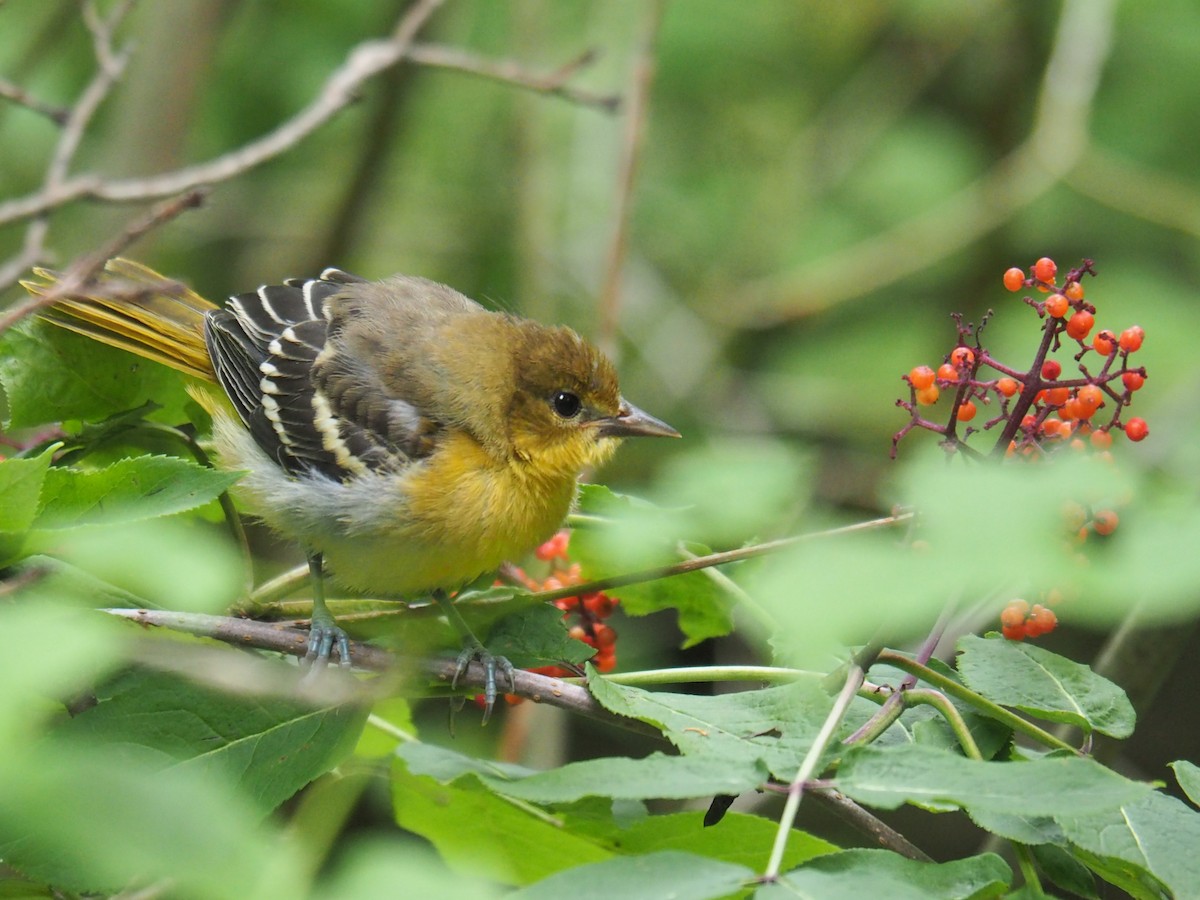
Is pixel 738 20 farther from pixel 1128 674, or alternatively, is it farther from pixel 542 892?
pixel 542 892

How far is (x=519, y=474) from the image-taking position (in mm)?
3129

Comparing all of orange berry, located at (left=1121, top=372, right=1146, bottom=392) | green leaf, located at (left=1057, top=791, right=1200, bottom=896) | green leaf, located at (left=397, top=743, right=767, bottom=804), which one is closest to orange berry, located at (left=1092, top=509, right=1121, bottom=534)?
orange berry, located at (left=1121, top=372, right=1146, bottom=392)

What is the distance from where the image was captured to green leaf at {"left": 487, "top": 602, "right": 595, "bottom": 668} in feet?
6.51

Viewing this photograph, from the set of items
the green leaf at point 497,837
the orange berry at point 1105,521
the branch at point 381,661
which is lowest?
the green leaf at point 497,837

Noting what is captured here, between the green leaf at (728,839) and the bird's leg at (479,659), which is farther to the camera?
the bird's leg at (479,659)

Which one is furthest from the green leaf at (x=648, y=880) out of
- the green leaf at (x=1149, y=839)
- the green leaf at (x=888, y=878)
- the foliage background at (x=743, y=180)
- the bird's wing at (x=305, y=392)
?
the foliage background at (x=743, y=180)

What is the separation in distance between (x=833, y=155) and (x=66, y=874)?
20.6 ft

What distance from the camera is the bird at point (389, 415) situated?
114 inches

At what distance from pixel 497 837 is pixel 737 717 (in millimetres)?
451

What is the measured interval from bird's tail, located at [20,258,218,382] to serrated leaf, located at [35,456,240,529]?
690mm

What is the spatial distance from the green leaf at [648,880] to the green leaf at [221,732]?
645mm

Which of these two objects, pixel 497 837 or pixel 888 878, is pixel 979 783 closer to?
pixel 888 878

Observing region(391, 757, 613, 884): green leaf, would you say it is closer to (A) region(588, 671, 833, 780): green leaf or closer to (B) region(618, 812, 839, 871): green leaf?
(B) region(618, 812, 839, 871): green leaf

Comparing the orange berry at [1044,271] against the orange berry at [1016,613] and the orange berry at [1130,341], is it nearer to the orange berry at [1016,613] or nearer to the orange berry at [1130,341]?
the orange berry at [1130,341]
